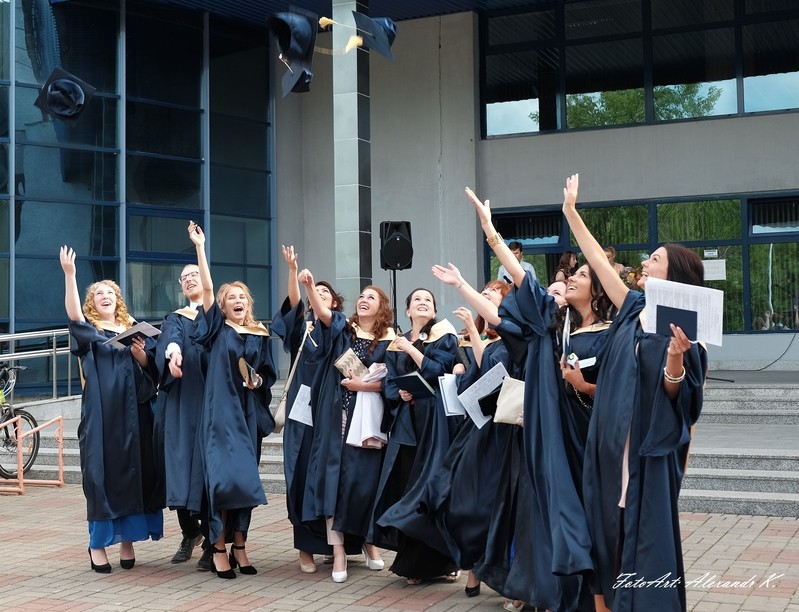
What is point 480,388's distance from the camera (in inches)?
246

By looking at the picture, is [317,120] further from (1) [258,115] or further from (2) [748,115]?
(2) [748,115]

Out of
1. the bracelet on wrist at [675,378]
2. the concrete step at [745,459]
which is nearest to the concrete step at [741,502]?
the concrete step at [745,459]

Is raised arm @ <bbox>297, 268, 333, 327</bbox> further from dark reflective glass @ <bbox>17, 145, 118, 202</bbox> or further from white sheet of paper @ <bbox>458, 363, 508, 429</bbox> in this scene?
dark reflective glass @ <bbox>17, 145, 118, 202</bbox>

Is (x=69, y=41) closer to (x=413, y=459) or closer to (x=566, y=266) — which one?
(x=566, y=266)

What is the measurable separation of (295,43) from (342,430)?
554 cm

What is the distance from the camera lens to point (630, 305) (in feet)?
16.6

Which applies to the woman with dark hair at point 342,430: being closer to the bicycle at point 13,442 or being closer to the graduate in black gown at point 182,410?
the graduate in black gown at point 182,410

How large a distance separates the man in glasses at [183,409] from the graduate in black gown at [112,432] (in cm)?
18

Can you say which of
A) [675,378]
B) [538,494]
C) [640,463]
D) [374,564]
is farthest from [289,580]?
[675,378]

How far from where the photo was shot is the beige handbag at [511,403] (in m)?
5.84

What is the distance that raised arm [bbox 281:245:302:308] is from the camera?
7.22 metres

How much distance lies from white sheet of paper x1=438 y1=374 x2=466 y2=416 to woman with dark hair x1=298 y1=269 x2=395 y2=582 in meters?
0.63

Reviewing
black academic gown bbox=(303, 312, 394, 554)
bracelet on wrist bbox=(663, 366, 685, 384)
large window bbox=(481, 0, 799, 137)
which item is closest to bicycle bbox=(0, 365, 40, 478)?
black academic gown bbox=(303, 312, 394, 554)

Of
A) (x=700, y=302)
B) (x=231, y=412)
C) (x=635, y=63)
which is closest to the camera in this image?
(x=700, y=302)
